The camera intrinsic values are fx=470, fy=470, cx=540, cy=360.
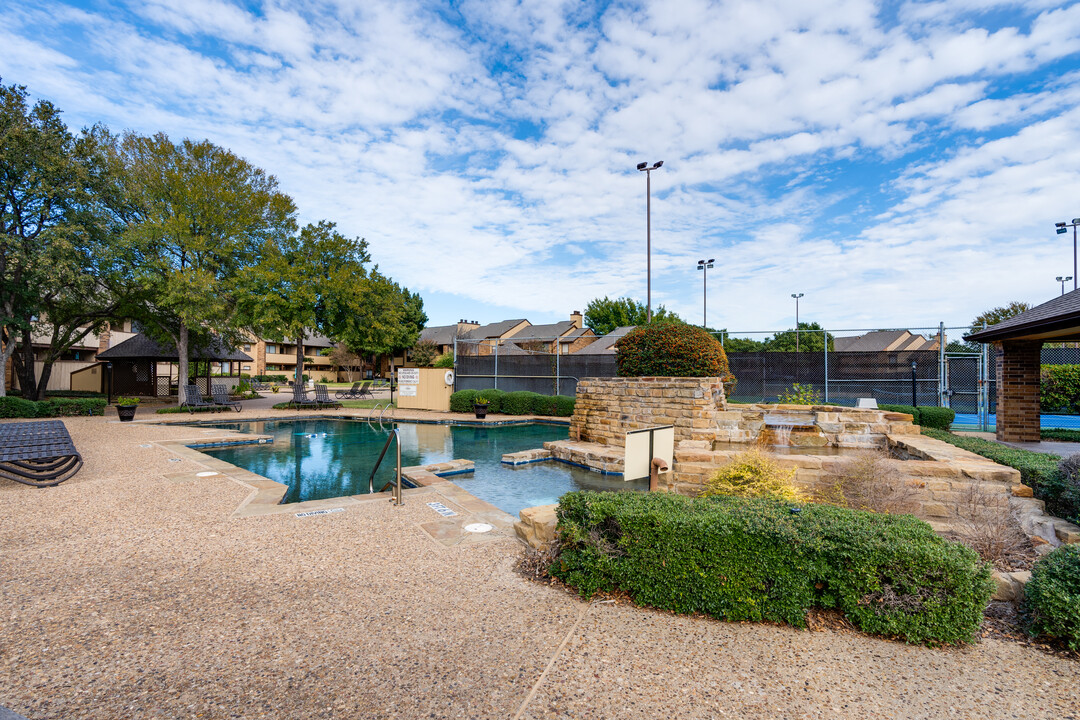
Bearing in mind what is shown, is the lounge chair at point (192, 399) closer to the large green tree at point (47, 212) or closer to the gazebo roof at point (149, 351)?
the gazebo roof at point (149, 351)

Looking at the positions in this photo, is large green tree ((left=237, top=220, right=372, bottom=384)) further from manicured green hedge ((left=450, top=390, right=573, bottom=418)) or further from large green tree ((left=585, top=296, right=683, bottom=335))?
large green tree ((left=585, top=296, right=683, bottom=335))

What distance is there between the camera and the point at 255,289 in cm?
1931

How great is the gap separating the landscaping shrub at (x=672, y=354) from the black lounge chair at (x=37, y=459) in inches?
398

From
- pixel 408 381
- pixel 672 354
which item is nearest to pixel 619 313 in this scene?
pixel 408 381

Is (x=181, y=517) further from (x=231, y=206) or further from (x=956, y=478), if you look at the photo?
(x=231, y=206)

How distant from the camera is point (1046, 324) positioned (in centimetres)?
654

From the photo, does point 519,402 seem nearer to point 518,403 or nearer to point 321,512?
point 518,403

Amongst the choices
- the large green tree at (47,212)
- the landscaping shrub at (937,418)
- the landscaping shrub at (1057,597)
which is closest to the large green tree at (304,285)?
the large green tree at (47,212)

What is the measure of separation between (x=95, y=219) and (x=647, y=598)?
21.9 meters

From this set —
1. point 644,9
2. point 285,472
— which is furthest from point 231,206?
point 644,9

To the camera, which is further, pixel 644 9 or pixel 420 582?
pixel 644 9

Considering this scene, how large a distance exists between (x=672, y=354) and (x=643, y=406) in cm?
131

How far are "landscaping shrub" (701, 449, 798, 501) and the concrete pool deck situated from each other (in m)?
2.00

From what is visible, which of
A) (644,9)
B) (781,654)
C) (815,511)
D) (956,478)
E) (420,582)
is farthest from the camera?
(644,9)
